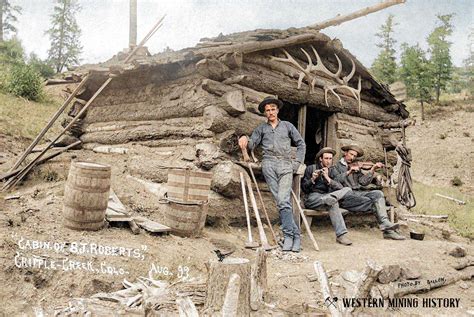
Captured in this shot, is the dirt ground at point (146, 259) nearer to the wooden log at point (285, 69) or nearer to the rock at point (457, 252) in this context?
the rock at point (457, 252)

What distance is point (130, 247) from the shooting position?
13.3 feet

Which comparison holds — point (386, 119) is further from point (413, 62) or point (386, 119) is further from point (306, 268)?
point (413, 62)

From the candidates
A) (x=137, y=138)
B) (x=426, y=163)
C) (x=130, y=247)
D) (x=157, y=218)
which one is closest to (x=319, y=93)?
(x=137, y=138)

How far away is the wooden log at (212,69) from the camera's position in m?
5.88

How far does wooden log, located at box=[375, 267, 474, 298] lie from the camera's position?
3895 millimetres

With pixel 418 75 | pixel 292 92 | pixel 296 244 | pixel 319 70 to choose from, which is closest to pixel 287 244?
pixel 296 244

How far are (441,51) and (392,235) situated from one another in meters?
25.7

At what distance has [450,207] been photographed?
13383 millimetres

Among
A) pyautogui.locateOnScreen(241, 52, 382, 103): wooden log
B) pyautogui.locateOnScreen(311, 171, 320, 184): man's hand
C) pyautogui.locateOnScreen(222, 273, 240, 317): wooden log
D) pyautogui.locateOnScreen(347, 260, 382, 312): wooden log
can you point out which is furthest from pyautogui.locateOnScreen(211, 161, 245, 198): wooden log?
pyautogui.locateOnScreen(222, 273, 240, 317): wooden log

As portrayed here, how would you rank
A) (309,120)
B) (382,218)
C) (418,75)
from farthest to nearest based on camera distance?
(418,75) → (309,120) → (382,218)

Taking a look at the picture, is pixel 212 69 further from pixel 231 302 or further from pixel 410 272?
pixel 231 302

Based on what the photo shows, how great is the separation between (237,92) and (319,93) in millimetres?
2266

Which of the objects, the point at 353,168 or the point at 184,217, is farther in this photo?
the point at 353,168

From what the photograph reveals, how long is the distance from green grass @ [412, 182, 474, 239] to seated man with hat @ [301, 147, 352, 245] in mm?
5279
